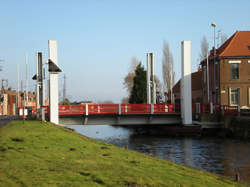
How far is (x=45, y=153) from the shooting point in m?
11.0

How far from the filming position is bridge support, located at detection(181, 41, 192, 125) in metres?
31.6

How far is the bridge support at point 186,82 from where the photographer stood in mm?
31609

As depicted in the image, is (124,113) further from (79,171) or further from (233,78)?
(79,171)

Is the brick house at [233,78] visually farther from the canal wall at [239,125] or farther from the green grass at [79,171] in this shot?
the green grass at [79,171]

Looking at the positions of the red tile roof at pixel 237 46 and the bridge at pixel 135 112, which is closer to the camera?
the bridge at pixel 135 112

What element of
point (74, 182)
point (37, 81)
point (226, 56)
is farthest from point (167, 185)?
point (226, 56)

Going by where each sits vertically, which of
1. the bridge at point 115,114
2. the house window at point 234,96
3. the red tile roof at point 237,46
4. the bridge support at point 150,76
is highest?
the red tile roof at point 237,46

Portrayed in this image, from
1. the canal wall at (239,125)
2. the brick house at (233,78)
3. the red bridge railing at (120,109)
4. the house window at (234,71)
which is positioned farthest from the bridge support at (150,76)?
the house window at (234,71)

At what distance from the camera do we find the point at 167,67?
57.0 metres

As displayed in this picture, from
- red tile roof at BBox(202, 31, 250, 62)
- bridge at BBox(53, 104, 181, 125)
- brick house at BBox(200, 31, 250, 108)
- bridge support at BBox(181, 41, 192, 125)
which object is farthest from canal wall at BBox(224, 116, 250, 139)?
red tile roof at BBox(202, 31, 250, 62)

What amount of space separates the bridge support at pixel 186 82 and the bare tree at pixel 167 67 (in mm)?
23047

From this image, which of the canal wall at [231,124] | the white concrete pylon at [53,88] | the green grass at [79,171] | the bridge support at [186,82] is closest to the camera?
the green grass at [79,171]

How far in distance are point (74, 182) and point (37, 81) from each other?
77.5 feet

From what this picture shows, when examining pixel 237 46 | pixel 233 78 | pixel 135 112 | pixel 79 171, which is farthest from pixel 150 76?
pixel 79 171
